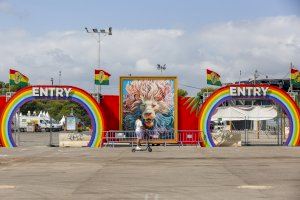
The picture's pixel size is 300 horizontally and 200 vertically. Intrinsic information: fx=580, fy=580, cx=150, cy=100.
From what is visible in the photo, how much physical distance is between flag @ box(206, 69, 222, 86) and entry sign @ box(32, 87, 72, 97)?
853 cm

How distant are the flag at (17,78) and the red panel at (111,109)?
556cm

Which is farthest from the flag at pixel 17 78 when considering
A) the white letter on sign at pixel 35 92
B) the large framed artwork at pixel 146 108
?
the large framed artwork at pixel 146 108

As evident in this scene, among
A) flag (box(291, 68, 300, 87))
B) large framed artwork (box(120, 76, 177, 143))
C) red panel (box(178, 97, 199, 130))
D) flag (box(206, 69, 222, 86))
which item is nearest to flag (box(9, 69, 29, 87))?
large framed artwork (box(120, 76, 177, 143))

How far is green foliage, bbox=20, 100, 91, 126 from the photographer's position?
107794mm

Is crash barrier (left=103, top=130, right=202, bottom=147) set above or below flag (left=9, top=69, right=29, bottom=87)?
below

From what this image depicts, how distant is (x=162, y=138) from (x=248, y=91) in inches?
230

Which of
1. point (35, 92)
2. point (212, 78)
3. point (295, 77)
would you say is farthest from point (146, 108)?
point (295, 77)

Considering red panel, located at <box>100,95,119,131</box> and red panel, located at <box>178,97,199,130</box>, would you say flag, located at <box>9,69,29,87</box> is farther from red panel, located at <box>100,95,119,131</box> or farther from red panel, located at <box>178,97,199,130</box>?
red panel, located at <box>178,97,199,130</box>

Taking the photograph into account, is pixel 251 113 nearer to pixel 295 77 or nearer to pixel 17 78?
pixel 295 77

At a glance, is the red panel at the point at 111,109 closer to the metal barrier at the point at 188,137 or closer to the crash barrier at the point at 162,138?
the crash barrier at the point at 162,138

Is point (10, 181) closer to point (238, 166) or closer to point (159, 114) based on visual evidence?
point (238, 166)

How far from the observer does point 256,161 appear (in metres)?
21.8

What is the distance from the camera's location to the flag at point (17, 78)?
120ft

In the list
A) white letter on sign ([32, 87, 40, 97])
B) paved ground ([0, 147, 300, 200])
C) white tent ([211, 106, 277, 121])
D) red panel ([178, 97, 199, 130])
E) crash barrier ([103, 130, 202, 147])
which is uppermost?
white letter on sign ([32, 87, 40, 97])
